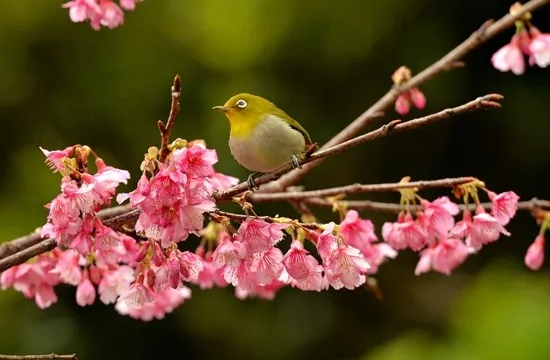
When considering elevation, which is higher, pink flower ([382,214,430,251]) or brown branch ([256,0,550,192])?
brown branch ([256,0,550,192])

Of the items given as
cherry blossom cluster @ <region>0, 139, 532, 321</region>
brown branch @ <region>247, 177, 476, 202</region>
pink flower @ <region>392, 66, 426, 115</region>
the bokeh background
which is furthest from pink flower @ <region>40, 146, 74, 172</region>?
the bokeh background

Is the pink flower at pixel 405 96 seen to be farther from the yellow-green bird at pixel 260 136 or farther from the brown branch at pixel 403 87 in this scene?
the yellow-green bird at pixel 260 136

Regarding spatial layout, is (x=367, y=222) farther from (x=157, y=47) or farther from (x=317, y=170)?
(x=157, y=47)

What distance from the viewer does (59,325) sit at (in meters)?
2.59

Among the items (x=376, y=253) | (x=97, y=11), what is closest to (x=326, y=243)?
(x=376, y=253)

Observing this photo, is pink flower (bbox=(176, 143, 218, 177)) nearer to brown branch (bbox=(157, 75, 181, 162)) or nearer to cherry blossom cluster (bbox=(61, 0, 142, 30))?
brown branch (bbox=(157, 75, 181, 162))

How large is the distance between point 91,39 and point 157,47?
0.25 metres

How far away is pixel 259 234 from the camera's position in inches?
30.4

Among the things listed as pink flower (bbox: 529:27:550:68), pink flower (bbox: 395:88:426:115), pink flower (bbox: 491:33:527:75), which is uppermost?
pink flower (bbox: 395:88:426:115)

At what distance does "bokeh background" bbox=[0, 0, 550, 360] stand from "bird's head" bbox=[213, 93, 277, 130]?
146 centimetres

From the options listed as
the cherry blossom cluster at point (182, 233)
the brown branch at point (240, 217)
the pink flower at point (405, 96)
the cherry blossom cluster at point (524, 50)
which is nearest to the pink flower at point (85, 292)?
the cherry blossom cluster at point (182, 233)

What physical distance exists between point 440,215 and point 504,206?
9 centimetres

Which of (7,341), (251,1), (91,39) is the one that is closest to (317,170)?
(251,1)

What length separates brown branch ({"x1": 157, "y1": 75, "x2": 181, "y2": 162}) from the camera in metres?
0.65
